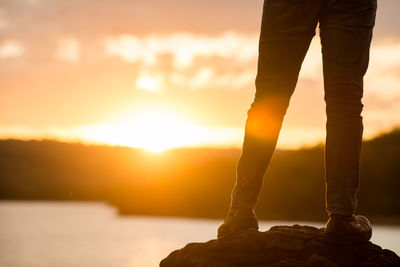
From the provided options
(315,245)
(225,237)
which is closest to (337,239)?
(315,245)

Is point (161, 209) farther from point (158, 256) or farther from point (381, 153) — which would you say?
point (158, 256)

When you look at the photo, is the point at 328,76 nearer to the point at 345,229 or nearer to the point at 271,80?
the point at 271,80

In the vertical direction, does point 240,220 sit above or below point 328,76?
below

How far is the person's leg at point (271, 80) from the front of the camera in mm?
4254

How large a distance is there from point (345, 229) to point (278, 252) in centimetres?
50

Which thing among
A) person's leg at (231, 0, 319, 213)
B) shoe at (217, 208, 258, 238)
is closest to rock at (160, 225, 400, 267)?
shoe at (217, 208, 258, 238)

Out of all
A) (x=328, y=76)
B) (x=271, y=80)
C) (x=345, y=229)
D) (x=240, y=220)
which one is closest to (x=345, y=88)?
(x=328, y=76)

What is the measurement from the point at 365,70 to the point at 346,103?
1.04 ft

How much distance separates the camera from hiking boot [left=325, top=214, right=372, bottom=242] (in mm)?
4277

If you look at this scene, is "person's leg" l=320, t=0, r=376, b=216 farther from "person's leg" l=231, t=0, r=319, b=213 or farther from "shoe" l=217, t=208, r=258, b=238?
"shoe" l=217, t=208, r=258, b=238

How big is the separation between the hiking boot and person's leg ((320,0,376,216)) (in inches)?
2.6

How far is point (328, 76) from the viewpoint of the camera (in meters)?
4.29

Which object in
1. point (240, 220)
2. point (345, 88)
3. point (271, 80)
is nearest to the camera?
point (345, 88)

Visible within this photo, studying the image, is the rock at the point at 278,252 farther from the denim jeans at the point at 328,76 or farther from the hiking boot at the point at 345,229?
the denim jeans at the point at 328,76
